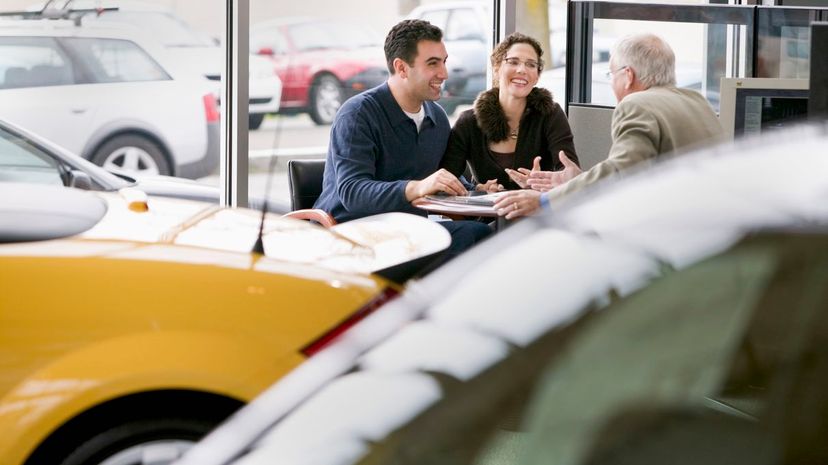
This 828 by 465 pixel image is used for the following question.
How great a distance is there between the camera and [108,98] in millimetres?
6371

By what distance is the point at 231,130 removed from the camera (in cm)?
667

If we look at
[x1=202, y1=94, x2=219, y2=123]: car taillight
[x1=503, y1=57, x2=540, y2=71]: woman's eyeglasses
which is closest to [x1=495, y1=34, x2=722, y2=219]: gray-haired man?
[x1=503, y1=57, x2=540, y2=71]: woman's eyeglasses

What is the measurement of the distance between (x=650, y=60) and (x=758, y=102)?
752mm

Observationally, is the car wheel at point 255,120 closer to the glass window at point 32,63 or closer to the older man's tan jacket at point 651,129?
the glass window at point 32,63

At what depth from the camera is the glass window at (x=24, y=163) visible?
5.96m

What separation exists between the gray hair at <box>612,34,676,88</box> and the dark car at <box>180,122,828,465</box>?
2823 mm

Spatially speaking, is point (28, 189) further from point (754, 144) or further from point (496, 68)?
point (496, 68)

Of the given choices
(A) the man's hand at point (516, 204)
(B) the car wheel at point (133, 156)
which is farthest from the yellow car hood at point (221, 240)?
(B) the car wheel at point (133, 156)

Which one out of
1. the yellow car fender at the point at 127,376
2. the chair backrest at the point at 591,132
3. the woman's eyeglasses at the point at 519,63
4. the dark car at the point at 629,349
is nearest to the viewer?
the dark car at the point at 629,349

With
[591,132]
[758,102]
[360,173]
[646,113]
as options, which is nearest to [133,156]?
[360,173]

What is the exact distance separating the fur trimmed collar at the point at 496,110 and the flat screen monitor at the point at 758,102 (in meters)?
0.81

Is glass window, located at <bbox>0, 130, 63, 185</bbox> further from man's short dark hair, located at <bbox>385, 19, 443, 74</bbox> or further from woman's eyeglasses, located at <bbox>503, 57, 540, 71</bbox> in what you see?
woman's eyeglasses, located at <bbox>503, 57, 540, 71</bbox>

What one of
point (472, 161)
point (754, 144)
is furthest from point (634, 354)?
point (472, 161)

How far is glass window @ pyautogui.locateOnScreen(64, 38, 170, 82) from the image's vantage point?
20.6ft
